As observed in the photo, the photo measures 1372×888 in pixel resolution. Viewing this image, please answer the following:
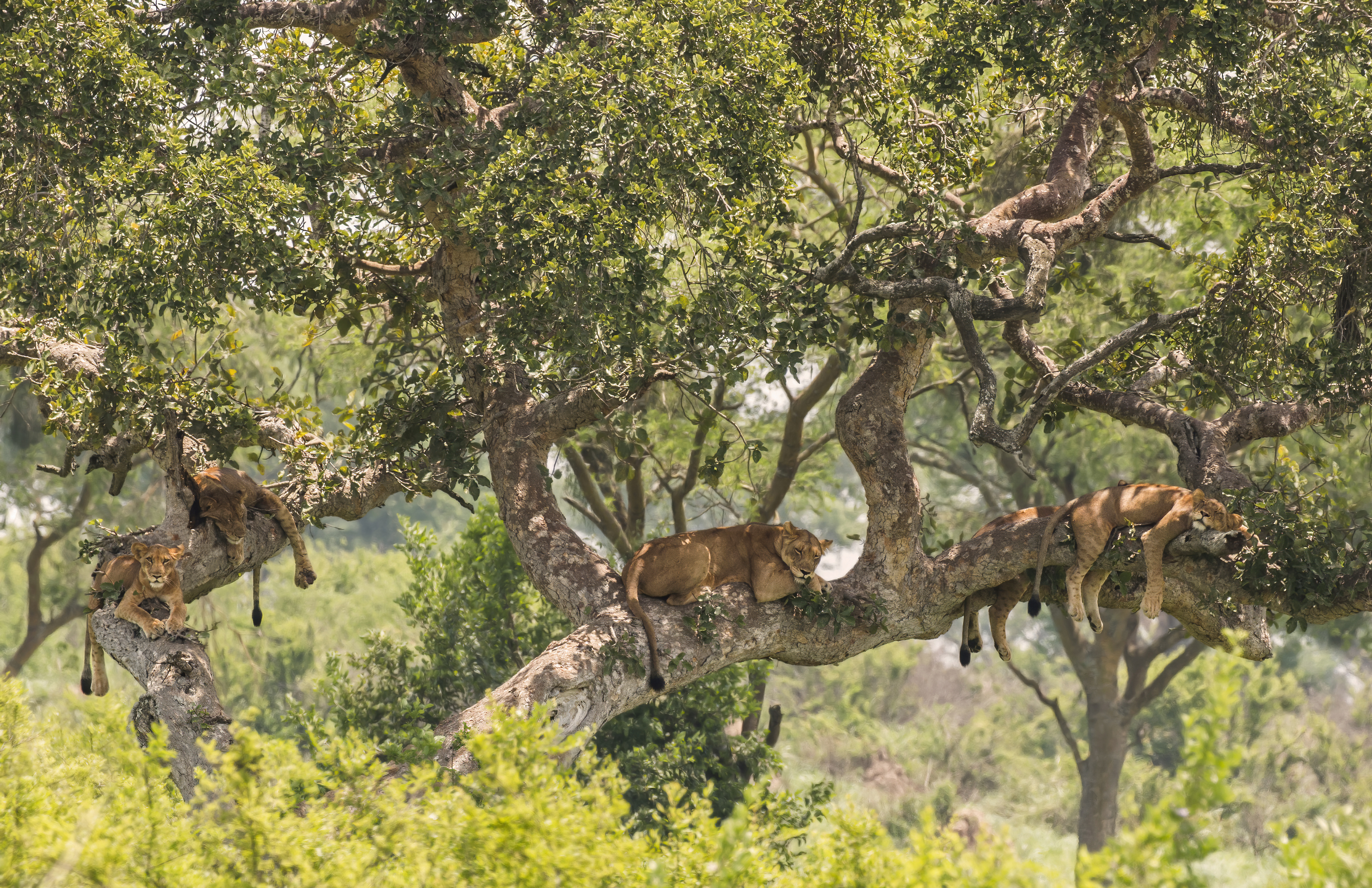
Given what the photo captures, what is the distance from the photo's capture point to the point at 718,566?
6.76 metres

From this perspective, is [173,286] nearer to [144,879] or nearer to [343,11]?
[343,11]

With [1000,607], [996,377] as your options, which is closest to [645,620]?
[1000,607]

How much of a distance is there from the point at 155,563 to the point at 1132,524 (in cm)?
525

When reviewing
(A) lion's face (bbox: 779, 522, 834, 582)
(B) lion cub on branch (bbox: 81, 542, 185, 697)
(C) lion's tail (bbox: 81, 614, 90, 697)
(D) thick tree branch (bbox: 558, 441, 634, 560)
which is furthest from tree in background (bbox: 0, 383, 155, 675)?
(A) lion's face (bbox: 779, 522, 834, 582)

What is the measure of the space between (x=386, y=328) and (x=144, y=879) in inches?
280

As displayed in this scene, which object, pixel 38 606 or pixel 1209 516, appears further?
pixel 38 606

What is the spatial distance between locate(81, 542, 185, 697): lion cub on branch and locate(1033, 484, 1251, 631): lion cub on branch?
15.5 ft

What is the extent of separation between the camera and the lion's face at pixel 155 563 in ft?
19.7

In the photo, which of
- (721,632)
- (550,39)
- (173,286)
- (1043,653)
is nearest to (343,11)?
(550,39)

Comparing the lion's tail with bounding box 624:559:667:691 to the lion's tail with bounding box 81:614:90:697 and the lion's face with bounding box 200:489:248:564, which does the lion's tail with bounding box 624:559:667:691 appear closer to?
the lion's face with bounding box 200:489:248:564

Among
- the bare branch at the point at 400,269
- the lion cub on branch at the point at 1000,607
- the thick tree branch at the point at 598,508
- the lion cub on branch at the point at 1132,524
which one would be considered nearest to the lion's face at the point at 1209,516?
the lion cub on branch at the point at 1132,524

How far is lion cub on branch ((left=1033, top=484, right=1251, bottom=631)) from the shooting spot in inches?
237

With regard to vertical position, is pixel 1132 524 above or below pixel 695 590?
above

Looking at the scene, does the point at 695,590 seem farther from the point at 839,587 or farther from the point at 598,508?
the point at 598,508
